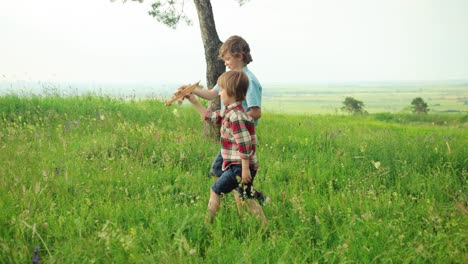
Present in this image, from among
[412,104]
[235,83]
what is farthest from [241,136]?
[412,104]

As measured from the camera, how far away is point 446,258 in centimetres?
330

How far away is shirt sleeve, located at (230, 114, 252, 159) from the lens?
11.8ft

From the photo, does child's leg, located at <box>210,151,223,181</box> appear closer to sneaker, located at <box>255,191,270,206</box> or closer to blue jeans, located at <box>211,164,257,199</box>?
blue jeans, located at <box>211,164,257,199</box>

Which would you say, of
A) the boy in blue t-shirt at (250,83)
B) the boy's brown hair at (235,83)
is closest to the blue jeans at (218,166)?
the boy in blue t-shirt at (250,83)

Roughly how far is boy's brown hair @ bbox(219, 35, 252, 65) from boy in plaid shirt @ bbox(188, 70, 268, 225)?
0.62 metres

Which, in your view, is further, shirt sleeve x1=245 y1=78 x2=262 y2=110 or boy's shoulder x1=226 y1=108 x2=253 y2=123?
shirt sleeve x1=245 y1=78 x2=262 y2=110

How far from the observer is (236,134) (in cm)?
361

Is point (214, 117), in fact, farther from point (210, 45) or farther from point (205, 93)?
point (210, 45)

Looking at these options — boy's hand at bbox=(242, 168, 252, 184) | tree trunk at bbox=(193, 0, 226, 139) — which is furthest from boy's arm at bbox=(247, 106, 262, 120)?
tree trunk at bbox=(193, 0, 226, 139)

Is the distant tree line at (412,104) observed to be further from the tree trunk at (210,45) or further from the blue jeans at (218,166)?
the blue jeans at (218,166)

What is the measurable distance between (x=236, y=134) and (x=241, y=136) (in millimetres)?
46

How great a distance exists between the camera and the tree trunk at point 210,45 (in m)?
7.97

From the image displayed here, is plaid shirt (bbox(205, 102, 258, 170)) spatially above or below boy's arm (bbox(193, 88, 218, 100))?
below

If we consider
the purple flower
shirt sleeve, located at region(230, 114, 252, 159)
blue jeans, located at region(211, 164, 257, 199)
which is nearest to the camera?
the purple flower
